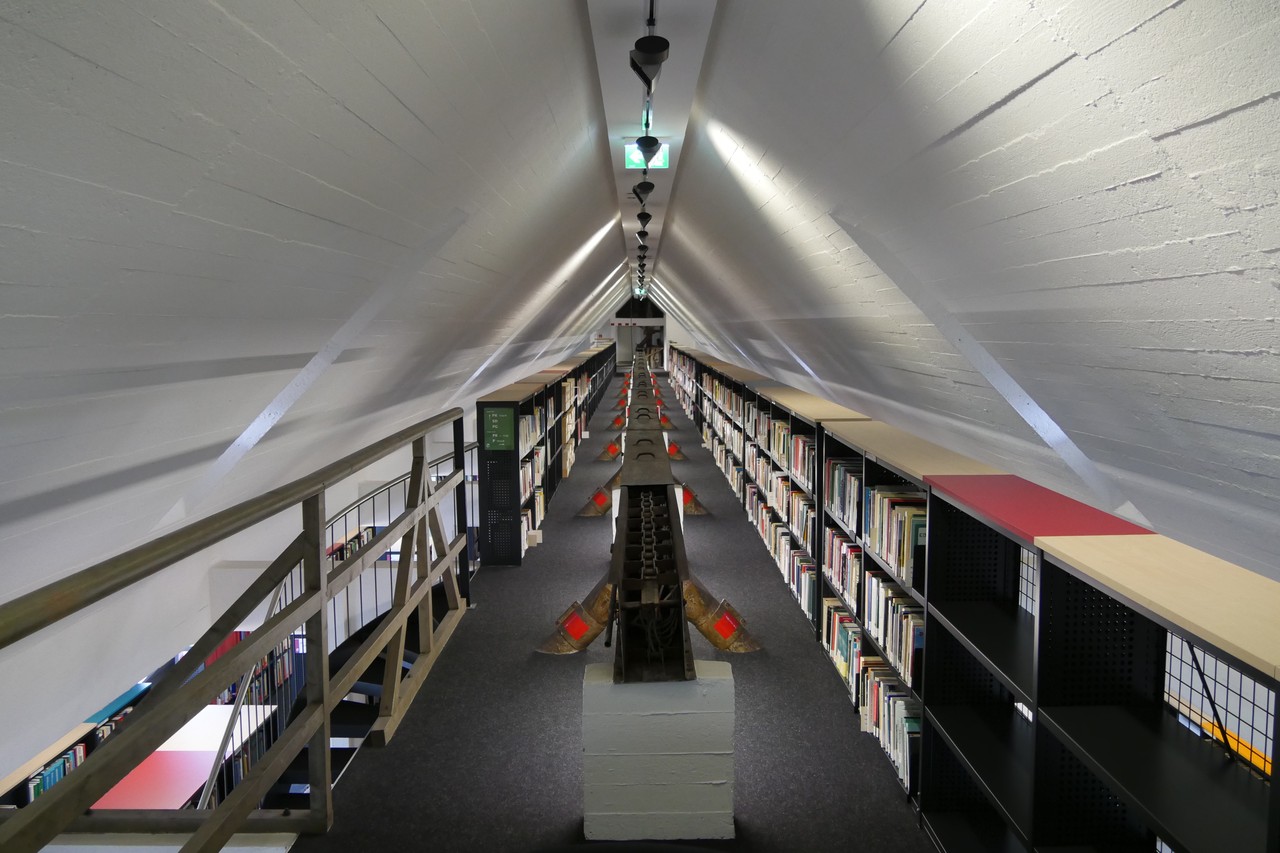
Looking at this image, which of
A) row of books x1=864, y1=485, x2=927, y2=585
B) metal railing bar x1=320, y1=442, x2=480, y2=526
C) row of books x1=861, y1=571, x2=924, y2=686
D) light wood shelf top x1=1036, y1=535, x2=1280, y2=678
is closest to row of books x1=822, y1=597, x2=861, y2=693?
row of books x1=861, y1=571, x2=924, y2=686

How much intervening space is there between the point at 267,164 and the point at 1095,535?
2.30m

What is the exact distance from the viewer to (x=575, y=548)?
686 cm

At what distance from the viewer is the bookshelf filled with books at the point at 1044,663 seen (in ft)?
5.51

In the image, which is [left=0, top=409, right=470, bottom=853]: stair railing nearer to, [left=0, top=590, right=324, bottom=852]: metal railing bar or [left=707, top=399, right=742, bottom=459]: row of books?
[left=0, top=590, right=324, bottom=852]: metal railing bar

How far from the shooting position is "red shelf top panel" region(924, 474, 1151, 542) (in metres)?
2.15

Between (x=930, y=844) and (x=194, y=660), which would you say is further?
(x=930, y=844)

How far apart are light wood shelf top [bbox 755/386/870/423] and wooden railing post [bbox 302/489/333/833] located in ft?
9.76

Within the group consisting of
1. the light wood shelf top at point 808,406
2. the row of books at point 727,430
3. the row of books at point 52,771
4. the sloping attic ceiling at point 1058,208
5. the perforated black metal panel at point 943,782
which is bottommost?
the row of books at point 52,771

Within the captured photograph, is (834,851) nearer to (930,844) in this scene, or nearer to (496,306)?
(930,844)

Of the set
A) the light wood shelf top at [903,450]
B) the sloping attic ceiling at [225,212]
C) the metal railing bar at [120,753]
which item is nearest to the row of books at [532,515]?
the sloping attic ceiling at [225,212]

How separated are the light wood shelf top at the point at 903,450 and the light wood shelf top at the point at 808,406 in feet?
0.92

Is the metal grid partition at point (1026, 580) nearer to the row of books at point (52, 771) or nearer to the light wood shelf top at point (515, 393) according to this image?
the light wood shelf top at point (515, 393)

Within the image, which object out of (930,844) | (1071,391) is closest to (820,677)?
(930,844)

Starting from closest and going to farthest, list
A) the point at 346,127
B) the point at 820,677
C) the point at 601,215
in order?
the point at 346,127
the point at 820,677
the point at 601,215
